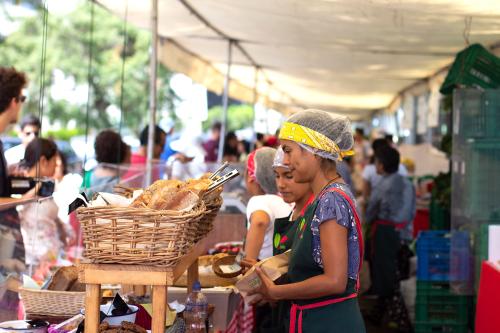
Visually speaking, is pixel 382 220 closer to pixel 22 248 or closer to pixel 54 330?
pixel 22 248

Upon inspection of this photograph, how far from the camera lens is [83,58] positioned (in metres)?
37.2

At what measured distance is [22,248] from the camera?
14.9 feet

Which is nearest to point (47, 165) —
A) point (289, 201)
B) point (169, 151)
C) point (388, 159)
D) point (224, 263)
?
point (224, 263)

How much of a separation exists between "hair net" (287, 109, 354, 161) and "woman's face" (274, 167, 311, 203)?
856mm

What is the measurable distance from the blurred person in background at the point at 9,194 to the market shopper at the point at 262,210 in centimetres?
123

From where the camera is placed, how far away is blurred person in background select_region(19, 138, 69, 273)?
468 centimetres

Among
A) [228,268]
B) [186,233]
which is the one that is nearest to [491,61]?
[228,268]

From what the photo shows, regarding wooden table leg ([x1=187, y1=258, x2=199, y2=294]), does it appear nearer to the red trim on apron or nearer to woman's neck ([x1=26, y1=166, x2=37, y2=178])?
the red trim on apron

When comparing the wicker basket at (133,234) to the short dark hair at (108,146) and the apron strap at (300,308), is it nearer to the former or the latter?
the apron strap at (300,308)

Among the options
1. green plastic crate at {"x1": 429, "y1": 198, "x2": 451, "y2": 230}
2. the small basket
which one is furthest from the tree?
the small basket

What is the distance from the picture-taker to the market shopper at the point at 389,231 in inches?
344

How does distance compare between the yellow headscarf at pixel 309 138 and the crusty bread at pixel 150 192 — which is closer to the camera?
the crusty bread at pixel 150 192

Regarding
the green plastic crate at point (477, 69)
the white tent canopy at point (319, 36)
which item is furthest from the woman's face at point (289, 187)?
the green plastic crate at point (477, 69)

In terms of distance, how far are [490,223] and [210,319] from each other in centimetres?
319
